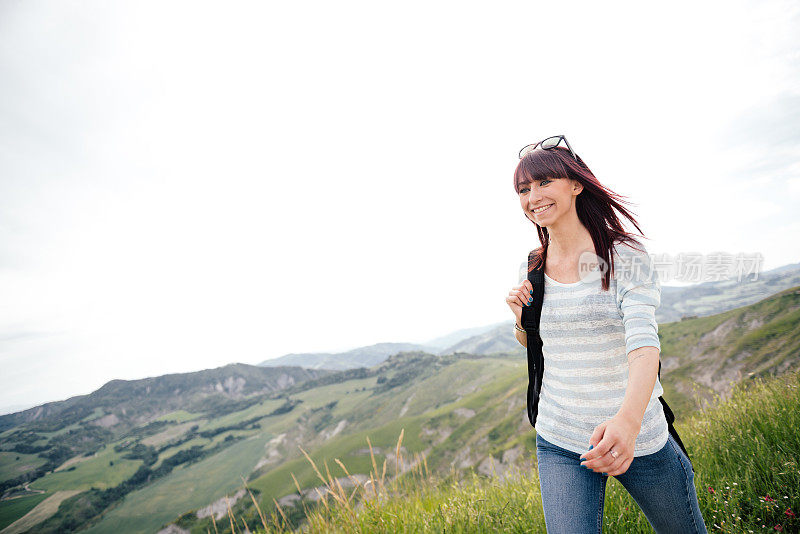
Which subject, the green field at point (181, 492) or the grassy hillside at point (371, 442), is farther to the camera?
the green field at point (181, 492)

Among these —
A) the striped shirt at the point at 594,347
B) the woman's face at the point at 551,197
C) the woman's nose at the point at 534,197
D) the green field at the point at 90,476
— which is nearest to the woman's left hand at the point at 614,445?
the striped shirt at the point at 594,347

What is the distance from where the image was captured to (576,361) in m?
2.39

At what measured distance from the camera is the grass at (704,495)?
294 centimetres

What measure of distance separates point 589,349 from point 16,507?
10493 inches

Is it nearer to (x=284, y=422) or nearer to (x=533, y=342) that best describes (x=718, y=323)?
(x=533, y=342)

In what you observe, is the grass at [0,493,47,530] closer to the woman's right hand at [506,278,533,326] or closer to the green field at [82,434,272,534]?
the green field at [82,434,272,534]

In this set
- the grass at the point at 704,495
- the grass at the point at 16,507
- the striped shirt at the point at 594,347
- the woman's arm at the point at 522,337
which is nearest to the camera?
the striped shirt at the point at 594,347

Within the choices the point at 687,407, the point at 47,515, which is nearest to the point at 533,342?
the point at 687,407

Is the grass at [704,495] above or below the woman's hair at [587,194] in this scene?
below

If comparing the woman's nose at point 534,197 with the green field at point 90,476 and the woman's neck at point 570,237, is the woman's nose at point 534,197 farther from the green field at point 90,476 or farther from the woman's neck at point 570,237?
the green field at point 90,476

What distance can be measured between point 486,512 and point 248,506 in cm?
14822

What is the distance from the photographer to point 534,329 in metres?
2.58

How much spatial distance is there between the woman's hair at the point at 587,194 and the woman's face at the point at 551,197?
0.04 meters

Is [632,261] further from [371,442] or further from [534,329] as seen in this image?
[371,442]
